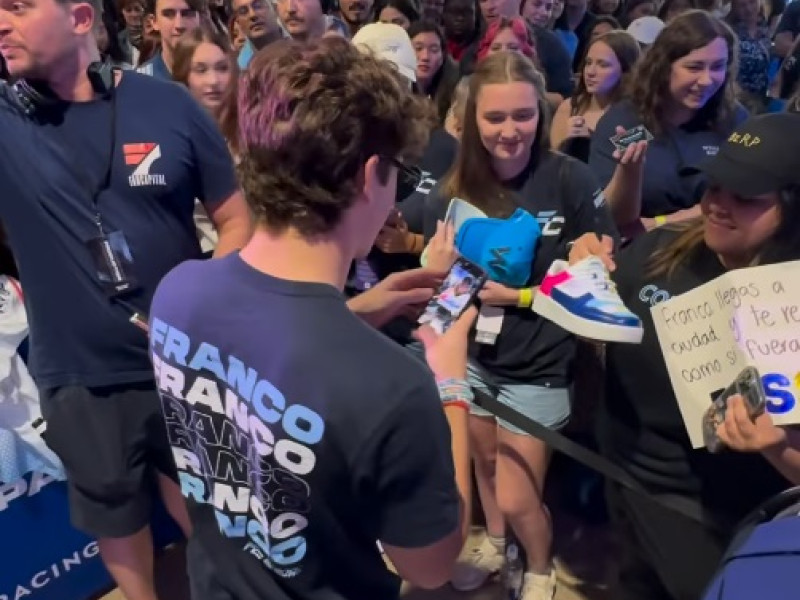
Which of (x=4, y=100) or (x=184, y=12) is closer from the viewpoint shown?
(x=4, y=100)

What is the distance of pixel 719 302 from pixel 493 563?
1472mm

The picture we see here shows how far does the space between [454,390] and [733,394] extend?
0.50 m

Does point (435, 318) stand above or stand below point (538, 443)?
above

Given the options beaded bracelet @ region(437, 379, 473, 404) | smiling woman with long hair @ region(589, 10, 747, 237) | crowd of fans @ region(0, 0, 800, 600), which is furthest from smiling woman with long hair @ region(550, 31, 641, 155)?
beaded bracelet @ region(437, 379, 473, 404)

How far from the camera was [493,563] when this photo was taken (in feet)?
8.76

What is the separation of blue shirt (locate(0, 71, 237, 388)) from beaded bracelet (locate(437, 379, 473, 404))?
89 cm

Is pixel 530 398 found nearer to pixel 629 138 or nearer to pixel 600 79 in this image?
pixel 629 138

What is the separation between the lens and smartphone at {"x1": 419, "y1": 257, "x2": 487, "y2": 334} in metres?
1.47

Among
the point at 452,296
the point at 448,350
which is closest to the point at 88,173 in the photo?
the point at 452,296

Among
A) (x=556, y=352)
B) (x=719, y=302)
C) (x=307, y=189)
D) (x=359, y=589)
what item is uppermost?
(x=307, y=189)

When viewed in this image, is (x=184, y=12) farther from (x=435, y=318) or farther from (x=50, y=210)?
(x=435, y=318)

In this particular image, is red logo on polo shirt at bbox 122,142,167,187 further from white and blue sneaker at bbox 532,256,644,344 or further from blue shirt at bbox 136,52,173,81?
blue shirt at bbox 136,52,173,81

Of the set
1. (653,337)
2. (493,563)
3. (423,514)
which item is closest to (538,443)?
(493,563)

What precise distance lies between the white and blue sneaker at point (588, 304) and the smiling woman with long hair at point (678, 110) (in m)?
1.09
